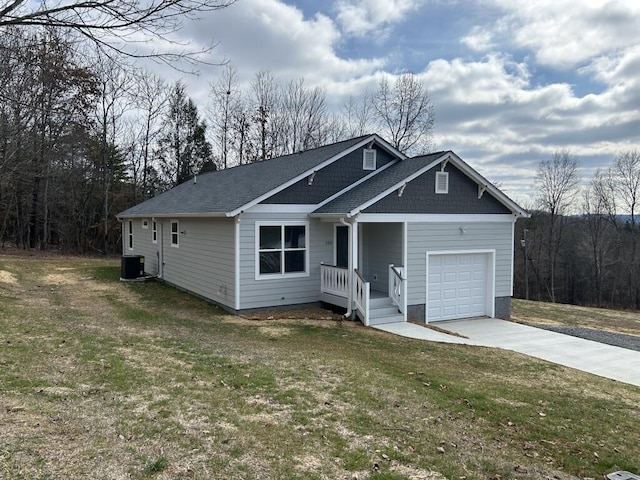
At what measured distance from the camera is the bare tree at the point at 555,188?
124 ft

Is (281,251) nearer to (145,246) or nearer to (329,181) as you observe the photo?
(329,181)

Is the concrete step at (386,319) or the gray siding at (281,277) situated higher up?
the gray siding at (281,277)

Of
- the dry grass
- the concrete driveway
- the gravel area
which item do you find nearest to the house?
the concrete driveway

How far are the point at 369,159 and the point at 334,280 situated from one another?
4138 millimetres

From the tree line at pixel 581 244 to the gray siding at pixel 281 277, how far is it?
30082 mm

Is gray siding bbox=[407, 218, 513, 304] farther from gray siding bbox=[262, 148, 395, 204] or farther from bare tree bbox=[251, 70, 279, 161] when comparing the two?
bare tree bbox=[251, 70, 279, 161]

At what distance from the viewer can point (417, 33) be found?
15508 mm

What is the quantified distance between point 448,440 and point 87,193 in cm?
3156

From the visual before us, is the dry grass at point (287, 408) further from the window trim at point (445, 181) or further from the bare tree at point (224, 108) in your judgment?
the bare tree at point (224, 108)

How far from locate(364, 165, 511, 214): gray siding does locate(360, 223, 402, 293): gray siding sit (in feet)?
2.31

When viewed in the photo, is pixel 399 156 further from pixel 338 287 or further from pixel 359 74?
pixel 359 74

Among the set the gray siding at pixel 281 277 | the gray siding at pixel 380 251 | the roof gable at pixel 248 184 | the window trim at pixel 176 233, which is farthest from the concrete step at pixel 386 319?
the window trim at pixel 176 233

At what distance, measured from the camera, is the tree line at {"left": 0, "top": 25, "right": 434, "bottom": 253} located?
29656mm

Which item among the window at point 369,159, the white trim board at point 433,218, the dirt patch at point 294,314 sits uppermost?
the window at point 369,159
